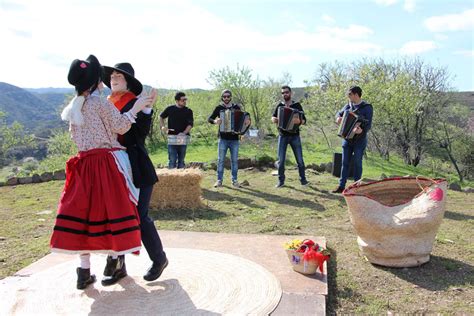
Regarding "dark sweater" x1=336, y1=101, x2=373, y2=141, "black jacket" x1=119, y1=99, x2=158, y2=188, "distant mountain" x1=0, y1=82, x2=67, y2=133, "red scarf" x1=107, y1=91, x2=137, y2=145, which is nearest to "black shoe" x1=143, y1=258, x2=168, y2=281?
"black jacket" x1=119, y1=99, x2=158, y2=188

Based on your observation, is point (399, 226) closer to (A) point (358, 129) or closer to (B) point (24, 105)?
(A) point (358, 129)

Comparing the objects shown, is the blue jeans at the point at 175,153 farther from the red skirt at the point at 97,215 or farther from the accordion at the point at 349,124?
the red skirt at the point at 97,215

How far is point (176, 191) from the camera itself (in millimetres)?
7141

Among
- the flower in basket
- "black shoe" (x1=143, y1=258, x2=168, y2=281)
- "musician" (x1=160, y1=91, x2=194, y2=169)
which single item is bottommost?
"black shoe" (x1=143, y1=258, x2=168, y2=281)

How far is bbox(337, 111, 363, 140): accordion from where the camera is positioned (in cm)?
740

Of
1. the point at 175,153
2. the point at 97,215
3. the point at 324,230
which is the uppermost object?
the point at 97,215

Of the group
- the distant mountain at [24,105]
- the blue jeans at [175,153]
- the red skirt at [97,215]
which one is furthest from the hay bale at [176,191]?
the distant mountain at [24,105]

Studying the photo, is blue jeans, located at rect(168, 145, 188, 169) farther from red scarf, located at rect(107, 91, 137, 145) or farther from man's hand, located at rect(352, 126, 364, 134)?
red scarf, located at rect(107, 91, 137, 145)

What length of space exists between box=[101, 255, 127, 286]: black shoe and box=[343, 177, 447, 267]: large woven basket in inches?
85.7

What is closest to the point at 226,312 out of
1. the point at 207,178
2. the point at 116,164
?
the point at 116,164

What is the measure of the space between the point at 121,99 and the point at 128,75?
199mm

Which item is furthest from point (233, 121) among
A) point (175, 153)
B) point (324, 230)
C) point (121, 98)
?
point (121, 98)

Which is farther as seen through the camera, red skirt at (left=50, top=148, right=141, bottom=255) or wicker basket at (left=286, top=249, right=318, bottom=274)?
wicker basket at (left=286, top=249, right=318, bottom=274)

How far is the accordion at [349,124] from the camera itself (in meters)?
7.40
